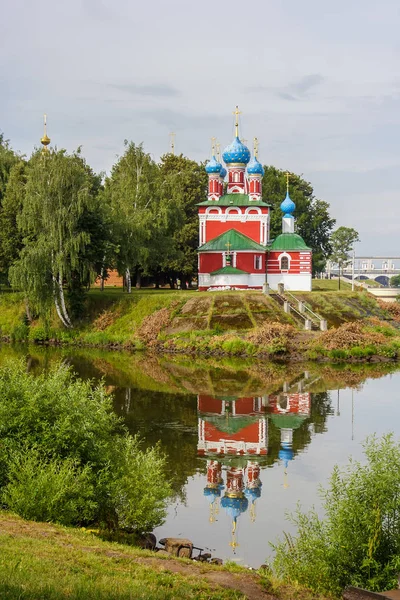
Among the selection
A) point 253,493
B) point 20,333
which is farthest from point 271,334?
point 253,493

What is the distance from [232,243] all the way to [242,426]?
106ft

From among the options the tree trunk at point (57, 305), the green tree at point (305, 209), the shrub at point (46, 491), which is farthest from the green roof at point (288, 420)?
the green tree at point (305, 209)

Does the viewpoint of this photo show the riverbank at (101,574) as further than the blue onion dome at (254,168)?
No

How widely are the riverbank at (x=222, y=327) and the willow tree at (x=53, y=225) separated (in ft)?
13.1

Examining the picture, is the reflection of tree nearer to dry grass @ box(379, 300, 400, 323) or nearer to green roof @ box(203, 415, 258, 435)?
green roof @ box(203, 415, 258, 435)

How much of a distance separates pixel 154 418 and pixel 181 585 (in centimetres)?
1615

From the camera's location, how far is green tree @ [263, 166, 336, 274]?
253 ft

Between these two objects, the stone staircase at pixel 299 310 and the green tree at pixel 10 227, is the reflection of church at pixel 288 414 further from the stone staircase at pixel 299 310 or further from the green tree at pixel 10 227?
the green tree at pixel 10 227

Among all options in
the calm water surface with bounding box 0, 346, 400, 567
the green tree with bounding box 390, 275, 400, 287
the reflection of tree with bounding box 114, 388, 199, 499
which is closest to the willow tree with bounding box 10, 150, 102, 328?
the calm water surface with bounding box 0, 346, 400, 567

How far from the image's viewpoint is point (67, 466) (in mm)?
13711

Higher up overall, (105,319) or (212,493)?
(105,319)

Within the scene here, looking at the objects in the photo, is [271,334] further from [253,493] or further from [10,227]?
[253,493]

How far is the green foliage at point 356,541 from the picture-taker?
11.1 m

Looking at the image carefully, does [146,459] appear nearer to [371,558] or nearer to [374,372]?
[371,558]
